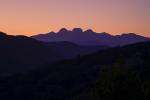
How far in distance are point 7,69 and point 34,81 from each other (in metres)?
73.4

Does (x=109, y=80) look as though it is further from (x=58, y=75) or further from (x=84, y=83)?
(x=58, y=75)

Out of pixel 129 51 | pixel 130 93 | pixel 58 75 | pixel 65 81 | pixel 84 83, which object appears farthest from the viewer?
pixel 129 51

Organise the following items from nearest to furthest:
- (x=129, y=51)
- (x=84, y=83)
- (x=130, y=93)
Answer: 1. (x=130, y=93)
2. (x=84, y=83)
3. (x=129, y=51)

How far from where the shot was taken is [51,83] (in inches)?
4562

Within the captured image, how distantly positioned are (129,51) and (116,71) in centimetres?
11284

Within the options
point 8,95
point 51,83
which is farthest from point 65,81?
point 8,95

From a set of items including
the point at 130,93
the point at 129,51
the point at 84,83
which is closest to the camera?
the point at 130,93

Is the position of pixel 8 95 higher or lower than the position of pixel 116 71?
lower

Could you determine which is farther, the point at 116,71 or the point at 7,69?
the point at 7,69

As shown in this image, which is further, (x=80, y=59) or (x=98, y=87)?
(x=80, y=59)

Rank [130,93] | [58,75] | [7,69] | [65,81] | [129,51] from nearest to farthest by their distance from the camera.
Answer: [130,93] < [65,81] < [58,75] < [129,51] < [7,69]

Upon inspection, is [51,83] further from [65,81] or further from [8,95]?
[8,95]

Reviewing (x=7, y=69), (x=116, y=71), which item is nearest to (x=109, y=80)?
(x=116, y=71)

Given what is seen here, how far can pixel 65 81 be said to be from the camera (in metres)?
114
